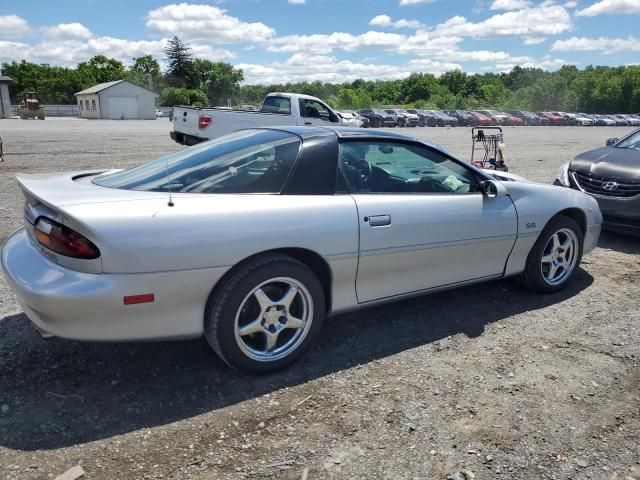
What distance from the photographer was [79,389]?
2.94 metres

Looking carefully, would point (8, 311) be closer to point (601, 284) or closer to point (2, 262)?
point (2, 262)

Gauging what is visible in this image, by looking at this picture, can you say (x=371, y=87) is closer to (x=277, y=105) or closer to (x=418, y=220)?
(x=277, y=105)

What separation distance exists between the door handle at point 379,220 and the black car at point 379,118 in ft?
125

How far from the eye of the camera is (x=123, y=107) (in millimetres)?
62562

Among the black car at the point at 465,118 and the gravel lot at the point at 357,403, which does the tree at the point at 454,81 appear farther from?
the gravel lot at the point at 357,403

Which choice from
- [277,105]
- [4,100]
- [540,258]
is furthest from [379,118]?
[4,100]

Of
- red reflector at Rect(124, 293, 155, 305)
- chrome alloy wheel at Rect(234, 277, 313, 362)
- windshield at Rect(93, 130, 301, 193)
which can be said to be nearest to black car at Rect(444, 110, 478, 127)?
windshield at Rect(93, 130, 301, 193)

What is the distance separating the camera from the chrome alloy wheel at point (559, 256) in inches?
176

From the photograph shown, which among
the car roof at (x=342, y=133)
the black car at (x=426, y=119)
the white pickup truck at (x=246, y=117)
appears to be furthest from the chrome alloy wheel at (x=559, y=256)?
the black car at (x=426, y=119)

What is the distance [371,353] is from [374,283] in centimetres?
46

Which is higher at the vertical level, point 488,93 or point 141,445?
point 488,93

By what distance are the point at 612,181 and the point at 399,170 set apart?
3.86 meters

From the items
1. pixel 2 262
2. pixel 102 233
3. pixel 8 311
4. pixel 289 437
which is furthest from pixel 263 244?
pixel 8 311

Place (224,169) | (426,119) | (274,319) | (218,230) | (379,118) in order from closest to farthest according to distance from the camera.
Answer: (218,230), (274,319), (224,169), (379,118), (426,119)
